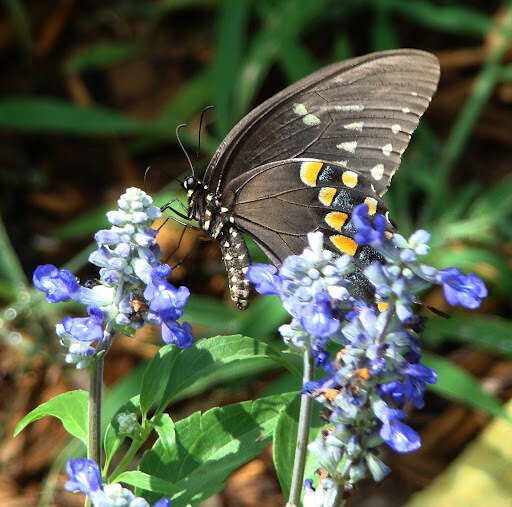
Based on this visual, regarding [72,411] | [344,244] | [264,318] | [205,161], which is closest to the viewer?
[72,411]

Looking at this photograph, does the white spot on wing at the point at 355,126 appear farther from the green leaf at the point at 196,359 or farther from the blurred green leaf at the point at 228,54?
the blurred green leaf at the point at 228,54

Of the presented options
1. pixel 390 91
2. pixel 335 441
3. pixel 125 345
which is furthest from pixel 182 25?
pixel 335 441

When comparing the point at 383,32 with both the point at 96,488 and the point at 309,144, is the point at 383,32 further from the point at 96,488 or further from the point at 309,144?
the point at 96,488

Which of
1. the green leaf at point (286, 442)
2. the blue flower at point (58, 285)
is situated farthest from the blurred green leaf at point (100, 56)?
the green leaf at point (286, 442)

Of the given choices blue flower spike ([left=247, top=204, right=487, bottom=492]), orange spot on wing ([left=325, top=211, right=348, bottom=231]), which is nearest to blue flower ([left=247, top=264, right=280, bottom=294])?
blue flower spike ([left=247, top=204, right=487, bottom=492])

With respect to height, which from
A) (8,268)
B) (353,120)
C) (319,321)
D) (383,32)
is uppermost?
(319,321)

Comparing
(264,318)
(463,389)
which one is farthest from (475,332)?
(264,318)
